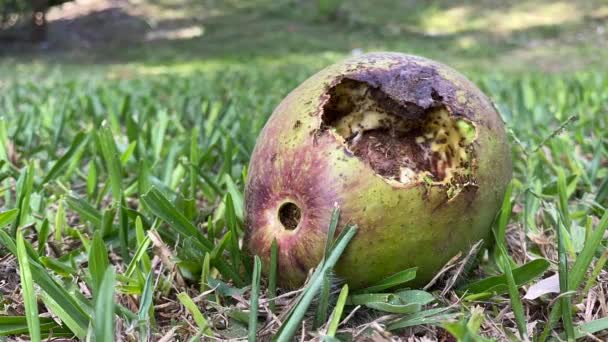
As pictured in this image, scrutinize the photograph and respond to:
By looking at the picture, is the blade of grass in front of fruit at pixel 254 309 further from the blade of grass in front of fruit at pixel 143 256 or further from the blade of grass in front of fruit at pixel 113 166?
the blade of grass in front of fruit at pixel 113 166

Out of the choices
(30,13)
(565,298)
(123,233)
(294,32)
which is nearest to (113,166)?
(123,233)

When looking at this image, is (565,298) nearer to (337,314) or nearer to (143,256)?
(337,314)

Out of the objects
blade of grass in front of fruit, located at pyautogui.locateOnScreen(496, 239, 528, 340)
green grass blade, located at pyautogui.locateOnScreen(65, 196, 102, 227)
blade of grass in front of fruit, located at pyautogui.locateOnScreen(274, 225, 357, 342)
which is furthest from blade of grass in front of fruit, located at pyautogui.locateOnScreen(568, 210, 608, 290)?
green grass blade, located at pyautogui.locateOnScreen(65, 196, 102, 227)

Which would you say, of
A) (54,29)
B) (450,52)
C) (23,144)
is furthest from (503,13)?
(23,144)

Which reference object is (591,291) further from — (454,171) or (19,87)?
(19,87)

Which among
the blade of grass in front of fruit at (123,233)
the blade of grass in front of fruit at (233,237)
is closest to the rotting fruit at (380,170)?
the blade of grass in front of fruit at (233,237)

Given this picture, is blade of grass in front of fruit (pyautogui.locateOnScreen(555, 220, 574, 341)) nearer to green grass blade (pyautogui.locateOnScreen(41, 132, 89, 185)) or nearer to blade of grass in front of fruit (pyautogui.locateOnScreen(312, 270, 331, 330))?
blade of grass in front of fruit (pyautogui.locateOnScreen(312, 270, 331, 330))

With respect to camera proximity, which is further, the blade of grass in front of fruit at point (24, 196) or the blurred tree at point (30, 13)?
the blurred tree at point (30, 13)
